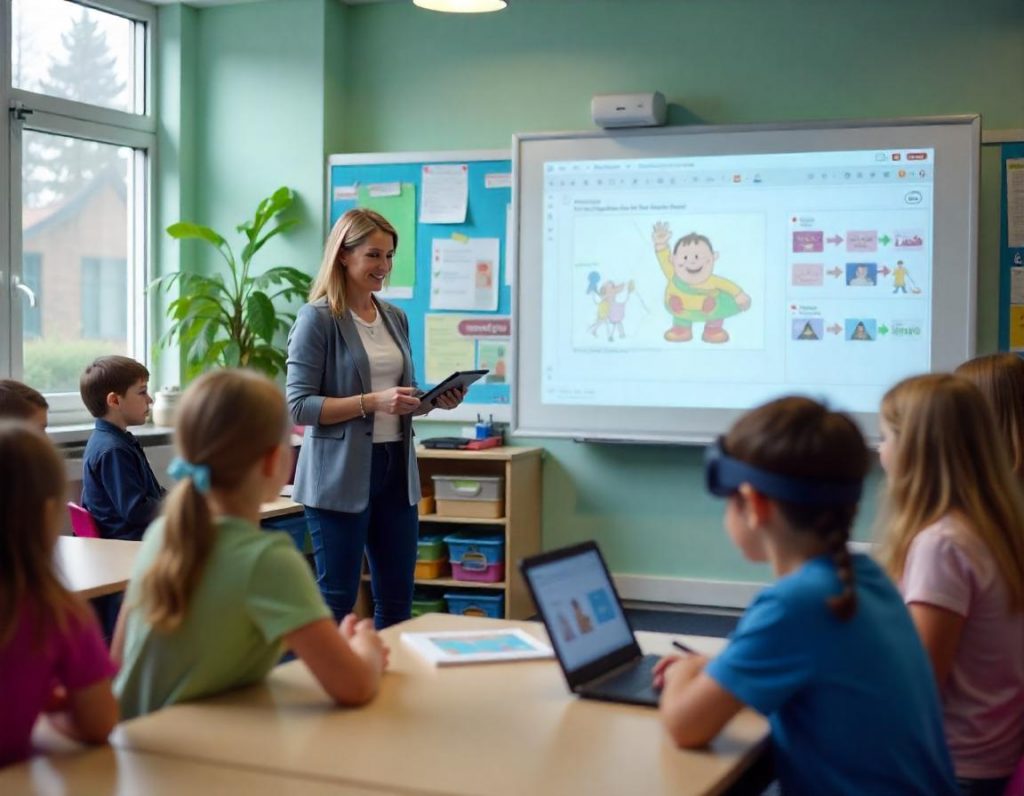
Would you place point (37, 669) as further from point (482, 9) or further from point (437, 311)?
point (437, 311)

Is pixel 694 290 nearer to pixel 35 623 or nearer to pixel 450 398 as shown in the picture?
pixel 450 398

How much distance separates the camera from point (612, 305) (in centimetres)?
521

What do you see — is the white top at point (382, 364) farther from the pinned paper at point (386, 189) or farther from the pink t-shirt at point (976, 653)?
the pinned paper at point (386, 189)

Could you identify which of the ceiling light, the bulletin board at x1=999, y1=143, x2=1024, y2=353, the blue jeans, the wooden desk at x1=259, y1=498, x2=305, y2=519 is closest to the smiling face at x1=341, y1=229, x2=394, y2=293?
the blue jeans

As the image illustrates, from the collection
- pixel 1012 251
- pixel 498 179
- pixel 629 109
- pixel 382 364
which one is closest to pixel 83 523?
pixel 382 364

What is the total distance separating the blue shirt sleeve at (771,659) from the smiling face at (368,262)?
206cm

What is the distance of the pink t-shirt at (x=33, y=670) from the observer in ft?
5.12

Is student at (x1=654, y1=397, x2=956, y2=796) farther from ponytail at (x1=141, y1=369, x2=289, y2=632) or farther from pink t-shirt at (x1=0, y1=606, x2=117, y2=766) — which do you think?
pink t-shirt at (x1=0, y1=606, x2=117, y2=766)

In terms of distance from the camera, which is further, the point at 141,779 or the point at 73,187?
the point at 73,187

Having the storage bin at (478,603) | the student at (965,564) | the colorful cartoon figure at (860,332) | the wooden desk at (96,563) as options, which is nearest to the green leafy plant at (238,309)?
the storage bin at (478,603)

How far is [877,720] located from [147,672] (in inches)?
38.9

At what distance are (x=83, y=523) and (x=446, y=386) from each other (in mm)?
1045

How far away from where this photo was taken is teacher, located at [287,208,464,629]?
3316 mm

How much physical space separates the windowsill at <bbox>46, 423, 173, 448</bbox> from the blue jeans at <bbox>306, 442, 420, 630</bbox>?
1741mm
